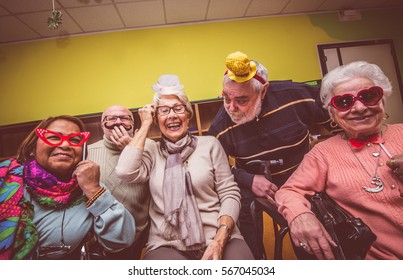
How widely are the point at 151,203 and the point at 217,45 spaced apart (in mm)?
909

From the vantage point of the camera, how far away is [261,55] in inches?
50.4

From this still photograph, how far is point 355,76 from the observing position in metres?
0.89

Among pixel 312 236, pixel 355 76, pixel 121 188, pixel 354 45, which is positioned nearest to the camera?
pixel 312 236

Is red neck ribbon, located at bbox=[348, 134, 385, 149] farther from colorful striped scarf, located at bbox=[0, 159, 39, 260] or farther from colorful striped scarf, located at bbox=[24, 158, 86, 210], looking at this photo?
colorful striped scarf, located at bbox=[0, 159, 39, 260]

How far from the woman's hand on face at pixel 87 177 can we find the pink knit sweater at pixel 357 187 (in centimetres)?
71

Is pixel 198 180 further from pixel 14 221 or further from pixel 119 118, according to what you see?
pixel 14 221

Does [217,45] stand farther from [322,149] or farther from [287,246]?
[287,246]

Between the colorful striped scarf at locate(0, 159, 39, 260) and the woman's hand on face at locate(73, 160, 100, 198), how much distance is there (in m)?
0.21

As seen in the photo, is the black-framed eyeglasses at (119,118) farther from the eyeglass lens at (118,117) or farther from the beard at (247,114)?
the beard at (247,114)

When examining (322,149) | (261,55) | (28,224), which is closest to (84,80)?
(28,224)

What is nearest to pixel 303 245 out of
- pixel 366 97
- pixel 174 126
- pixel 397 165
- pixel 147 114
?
pixel 397 165

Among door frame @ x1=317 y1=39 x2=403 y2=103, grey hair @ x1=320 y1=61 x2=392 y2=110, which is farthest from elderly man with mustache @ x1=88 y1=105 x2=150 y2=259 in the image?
door frame @ x1=317 y1=39 x2=403 y2=103

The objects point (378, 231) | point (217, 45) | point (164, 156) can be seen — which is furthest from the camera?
point (217, 45)

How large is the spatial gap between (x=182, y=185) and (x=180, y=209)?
0.10 meters
